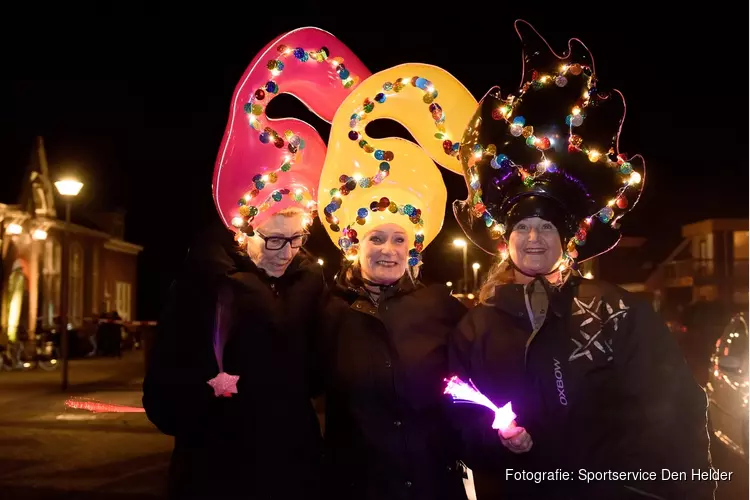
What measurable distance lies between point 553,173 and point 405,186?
1.18 m

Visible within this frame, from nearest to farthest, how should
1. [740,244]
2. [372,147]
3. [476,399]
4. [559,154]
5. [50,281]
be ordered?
1. [476,399]
2. [559,154]
3. [372,147]
4. [50,281]
5. [740,244]

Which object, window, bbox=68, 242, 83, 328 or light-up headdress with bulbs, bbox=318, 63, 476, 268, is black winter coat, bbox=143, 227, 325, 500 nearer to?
light-up headdress with bulbs, bbox=318, 63, 476, 268

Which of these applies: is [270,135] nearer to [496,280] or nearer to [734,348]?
[496,280]

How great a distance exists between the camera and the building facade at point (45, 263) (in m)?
26.3

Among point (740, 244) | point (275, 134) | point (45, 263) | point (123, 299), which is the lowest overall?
point (123, 299)

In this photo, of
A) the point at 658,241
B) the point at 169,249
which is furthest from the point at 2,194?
the point at 658,241

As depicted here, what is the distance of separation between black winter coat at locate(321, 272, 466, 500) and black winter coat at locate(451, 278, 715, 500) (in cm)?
40

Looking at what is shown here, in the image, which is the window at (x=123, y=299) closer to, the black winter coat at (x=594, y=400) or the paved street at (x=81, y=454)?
the paved street at (x=81, y=454)

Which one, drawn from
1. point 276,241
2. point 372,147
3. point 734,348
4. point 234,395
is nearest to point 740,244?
point 734,348

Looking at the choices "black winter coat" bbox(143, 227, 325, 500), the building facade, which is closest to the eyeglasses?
"black winter coat" bbox(143, 227, 325, 500)

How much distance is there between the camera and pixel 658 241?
40.4m

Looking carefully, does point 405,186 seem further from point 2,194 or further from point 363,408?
point 2,194

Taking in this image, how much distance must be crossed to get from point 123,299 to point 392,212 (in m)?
37.2

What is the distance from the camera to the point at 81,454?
889cm
